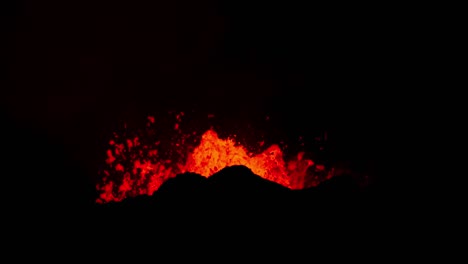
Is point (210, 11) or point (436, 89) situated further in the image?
point (210, 11)

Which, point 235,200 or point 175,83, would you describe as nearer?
point 235,200

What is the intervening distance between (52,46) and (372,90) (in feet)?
35.5

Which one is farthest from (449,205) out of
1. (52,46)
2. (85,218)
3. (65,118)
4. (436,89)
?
(52,46)

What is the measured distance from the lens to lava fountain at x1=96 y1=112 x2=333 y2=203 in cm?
1066

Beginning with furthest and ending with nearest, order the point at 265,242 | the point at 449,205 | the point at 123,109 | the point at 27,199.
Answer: the point at 123,109 → the point at 27,199 → the point at 449,205 → the point at 265,242

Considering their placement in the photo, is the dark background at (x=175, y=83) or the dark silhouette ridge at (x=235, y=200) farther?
the dark background at (x=175, y=83)

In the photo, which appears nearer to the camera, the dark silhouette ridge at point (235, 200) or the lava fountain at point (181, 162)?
the dark silhouette ridge at point (235, 200)

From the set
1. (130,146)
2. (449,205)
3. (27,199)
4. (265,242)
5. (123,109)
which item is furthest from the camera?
(123,109)

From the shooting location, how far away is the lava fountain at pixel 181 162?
1066 centimetres

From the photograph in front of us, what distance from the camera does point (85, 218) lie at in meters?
5.77

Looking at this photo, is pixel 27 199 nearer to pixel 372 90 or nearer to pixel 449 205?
pixel 449 205

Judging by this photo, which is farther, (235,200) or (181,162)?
(181,162)

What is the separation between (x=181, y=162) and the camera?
37.1ft

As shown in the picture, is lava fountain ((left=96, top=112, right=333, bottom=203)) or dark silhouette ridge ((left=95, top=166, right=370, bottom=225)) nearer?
dark silhouette ridge ((left=95, top=166, right=370, bottom=225))
